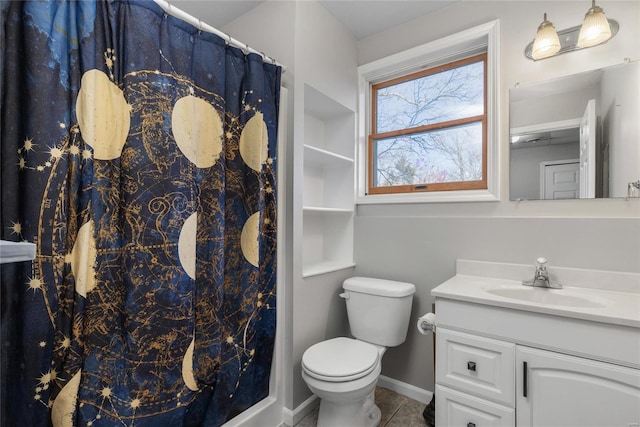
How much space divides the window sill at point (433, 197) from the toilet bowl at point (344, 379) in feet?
3.11

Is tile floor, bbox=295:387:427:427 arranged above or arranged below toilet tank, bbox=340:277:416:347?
below

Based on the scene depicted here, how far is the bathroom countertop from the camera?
1.09 metres

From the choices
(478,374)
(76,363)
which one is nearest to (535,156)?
(478,374)

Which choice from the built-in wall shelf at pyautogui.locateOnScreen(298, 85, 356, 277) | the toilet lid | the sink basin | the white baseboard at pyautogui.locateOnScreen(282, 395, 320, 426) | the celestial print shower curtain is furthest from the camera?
the built-in wall shelf at pyautogui.locateOnScreen(298, 85, 356, 277)

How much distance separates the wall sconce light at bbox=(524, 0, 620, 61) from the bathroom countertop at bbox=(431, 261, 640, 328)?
117 centimetres

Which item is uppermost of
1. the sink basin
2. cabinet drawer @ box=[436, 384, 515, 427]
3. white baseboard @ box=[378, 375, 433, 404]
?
the sink basin

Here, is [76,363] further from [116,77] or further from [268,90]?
[268,90]

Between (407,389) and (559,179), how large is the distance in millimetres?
1533

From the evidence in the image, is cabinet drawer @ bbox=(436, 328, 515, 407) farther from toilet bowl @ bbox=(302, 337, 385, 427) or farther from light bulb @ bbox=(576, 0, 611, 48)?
light bulb @ bbox=(576, 0, 611, 48)

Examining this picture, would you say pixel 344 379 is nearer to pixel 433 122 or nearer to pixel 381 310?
pixel 381 310

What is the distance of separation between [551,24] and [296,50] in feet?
4.29

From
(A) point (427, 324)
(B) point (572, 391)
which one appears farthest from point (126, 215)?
(B) point (572, 391)

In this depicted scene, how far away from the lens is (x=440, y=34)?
1.96 meters

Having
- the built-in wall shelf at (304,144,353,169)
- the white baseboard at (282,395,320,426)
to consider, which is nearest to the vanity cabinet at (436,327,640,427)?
the white baseboard at (282,395,320,426)
